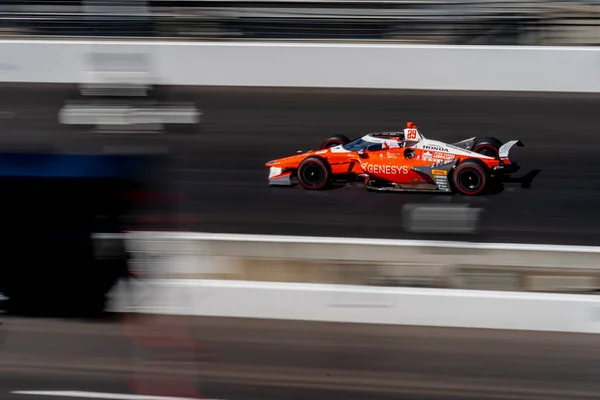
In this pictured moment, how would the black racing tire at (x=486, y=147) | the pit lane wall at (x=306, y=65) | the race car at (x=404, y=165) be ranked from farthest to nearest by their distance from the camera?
1. the pit lane wall at (x=306, y=65)
2. the black racing tire at (x=486, y=147)
3. the race car at (x=404, y=165)

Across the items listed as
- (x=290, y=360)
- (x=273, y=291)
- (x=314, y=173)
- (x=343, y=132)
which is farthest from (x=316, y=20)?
(x=290, y=360)

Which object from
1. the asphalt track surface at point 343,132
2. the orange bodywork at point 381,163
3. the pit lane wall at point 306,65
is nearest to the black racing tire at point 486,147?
the orange bodywork at point 381,163

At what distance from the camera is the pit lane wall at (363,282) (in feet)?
21.4

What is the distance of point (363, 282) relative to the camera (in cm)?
673

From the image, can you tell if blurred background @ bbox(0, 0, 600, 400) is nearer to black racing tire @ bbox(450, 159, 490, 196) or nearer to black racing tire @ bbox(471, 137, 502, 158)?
black racing tire @ bbox(450, 159, 490, 196)

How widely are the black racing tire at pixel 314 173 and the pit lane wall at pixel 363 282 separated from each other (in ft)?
10.7

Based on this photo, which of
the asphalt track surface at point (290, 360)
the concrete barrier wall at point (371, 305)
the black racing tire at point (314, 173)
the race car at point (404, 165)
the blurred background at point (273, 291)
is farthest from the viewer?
the black racing tire at point (314, 173)

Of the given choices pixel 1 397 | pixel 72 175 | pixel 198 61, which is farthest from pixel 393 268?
pixel 198 61

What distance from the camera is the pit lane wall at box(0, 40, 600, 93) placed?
12625mm

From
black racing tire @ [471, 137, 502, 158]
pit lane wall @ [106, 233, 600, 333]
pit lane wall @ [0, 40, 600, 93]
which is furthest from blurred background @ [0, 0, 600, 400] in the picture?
pit lane wall @ [0, 40, 600, 93]

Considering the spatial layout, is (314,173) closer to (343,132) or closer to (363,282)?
(343,132)

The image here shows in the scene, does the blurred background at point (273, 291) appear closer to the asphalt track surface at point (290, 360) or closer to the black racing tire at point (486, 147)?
the asphalt track surface at point (290, 360)

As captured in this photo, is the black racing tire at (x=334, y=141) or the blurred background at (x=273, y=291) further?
the black racing tire at (x=334, y=141)

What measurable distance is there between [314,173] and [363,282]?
367 cm
